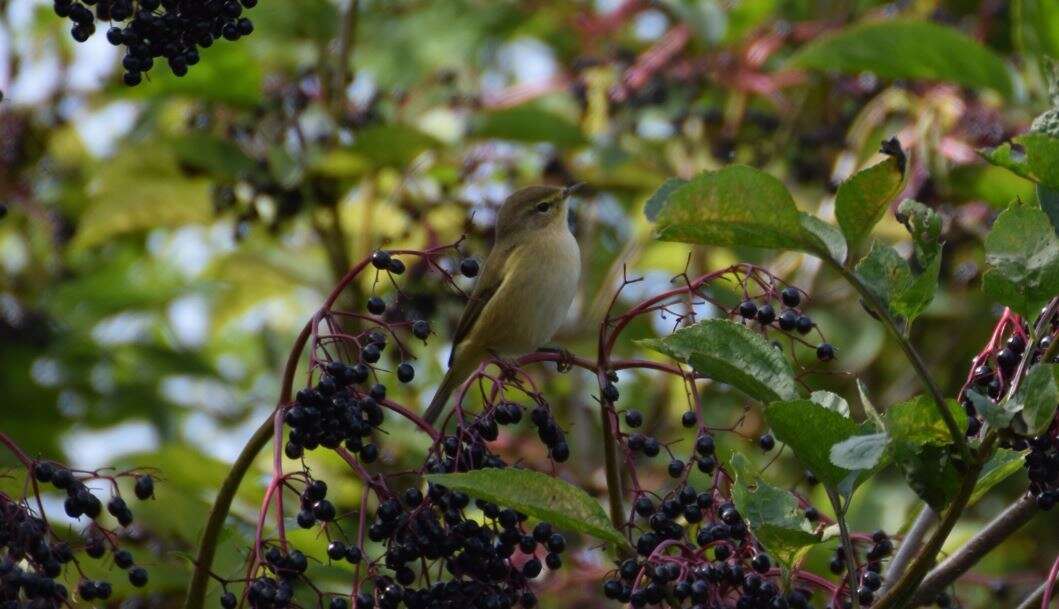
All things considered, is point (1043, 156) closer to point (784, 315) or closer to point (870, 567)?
point (784, 315)

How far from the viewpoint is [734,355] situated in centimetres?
270

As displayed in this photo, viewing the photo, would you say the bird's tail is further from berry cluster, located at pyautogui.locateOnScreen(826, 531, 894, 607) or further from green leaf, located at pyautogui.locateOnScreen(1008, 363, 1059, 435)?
green leaf, located at pyautogui.locateOnScreen(1008, 363, 1059, 435)

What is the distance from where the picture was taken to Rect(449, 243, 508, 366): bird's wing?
17.3 feet

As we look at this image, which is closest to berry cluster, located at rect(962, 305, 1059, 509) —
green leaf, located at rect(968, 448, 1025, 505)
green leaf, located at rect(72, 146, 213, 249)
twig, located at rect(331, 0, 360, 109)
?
green leaf, located at rect(968, 448, 1025, 505)

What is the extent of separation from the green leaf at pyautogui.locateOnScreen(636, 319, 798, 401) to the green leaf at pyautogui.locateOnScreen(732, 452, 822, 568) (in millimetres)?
167

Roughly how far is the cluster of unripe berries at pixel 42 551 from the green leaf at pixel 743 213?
3.81 feet

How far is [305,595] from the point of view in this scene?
400 cm

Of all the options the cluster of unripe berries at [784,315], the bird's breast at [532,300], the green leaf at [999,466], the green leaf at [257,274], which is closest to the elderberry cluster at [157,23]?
the cluster of unripe berries at [784,315]

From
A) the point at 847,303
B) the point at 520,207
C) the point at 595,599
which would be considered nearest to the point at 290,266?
the point at 520,207

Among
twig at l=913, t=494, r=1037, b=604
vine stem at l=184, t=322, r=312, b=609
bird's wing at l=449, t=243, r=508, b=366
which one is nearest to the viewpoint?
vine stem at l=184, t=322, r=312, b=609

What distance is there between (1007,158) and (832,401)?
1.74ft

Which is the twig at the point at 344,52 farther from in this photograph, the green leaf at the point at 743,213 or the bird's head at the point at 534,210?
the green leaf at the point at 743,213

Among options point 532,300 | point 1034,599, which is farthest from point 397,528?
point 532,300

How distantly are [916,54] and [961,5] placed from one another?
2.52 m
